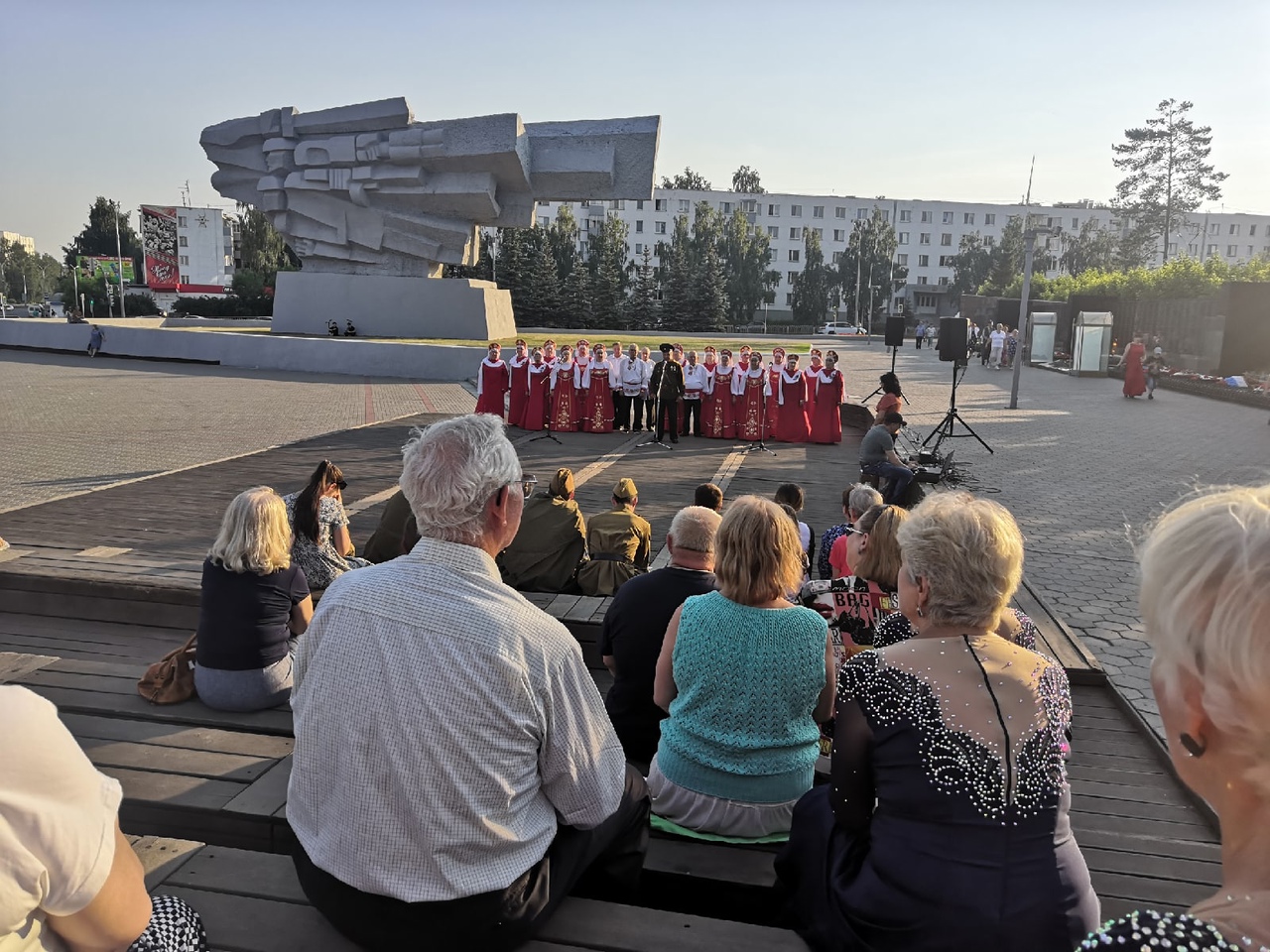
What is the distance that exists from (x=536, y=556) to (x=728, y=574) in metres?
3.15

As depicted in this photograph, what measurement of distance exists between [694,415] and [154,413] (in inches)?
408

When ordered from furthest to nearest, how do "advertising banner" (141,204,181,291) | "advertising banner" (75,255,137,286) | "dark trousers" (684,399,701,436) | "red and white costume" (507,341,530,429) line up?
"advertising banner" (141,204,181,291)
"advertising banner" (75,255,137,286)
"red and white costume" (507,341,530,429)
"dark trousers" (684,399,701,436)

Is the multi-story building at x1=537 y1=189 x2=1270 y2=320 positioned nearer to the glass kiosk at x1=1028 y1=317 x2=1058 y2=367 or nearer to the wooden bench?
the glass kiosk at x1=1028 y1=317 x2=1058 y2=367

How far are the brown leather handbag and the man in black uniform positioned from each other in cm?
1123

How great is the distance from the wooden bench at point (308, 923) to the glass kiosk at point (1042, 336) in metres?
35.2

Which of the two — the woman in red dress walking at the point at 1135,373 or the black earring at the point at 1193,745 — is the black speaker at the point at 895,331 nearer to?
the woman in red dress walking at the point at 1135,373

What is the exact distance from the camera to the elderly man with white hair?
1990 mm

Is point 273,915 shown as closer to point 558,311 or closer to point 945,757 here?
point 945,757

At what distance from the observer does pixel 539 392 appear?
Result: 15.8 metres

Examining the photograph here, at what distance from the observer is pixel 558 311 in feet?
169

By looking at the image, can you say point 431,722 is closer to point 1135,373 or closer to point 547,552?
point 547,552

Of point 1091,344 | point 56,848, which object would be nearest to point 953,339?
point 56,848

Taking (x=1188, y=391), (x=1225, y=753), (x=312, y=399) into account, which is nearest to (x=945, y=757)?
(x=1225, y=753)

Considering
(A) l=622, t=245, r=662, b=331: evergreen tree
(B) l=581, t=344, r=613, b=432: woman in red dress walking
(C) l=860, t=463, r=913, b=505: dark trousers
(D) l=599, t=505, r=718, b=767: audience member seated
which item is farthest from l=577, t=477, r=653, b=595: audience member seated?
(A) l=622, t=245, r=662, b=331: evergreen tree
